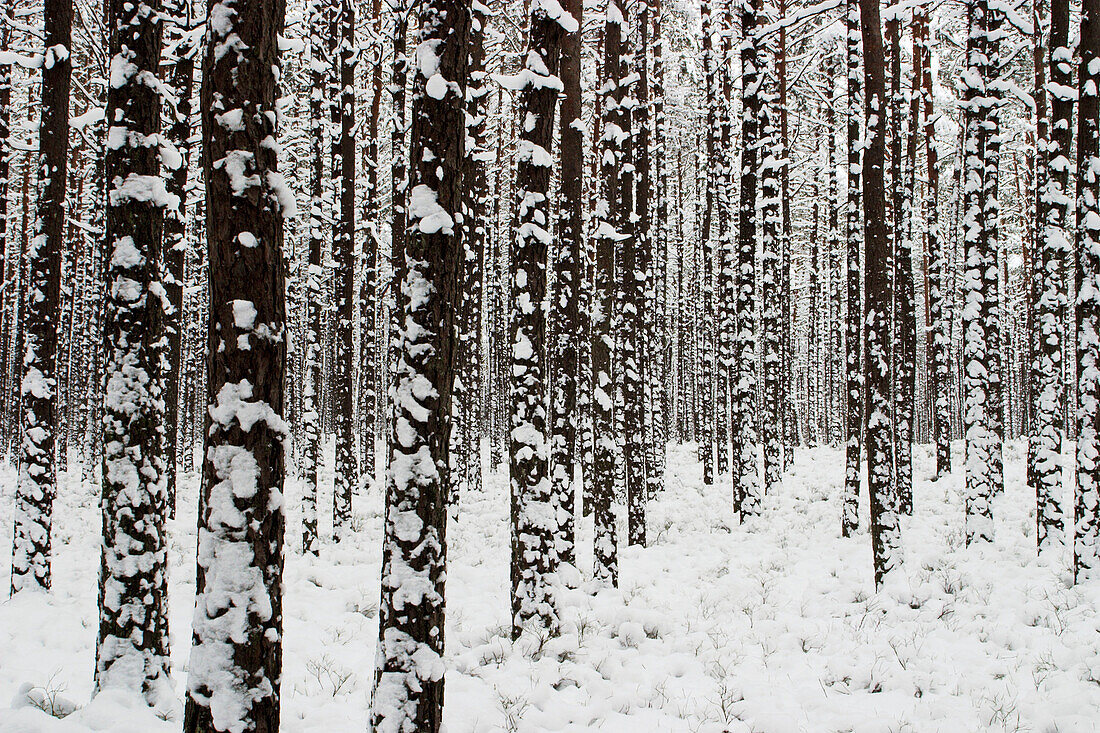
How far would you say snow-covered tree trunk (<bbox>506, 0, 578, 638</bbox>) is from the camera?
22.5 feet

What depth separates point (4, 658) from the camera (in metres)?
6.00

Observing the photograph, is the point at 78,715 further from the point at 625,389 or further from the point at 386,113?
the point at 386,113

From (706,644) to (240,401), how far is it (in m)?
5.28

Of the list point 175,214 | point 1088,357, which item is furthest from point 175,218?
point 1088,357

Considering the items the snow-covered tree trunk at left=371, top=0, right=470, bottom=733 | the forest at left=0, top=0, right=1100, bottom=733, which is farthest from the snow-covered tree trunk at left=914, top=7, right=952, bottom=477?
the snow-covered tree trunk at left=371, top=0, right=470, bottom=733

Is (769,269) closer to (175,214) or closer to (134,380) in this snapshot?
(175,214)

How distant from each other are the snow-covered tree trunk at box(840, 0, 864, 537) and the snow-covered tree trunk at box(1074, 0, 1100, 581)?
8.44 ft

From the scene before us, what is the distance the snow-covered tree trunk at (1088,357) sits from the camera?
761 centimetres

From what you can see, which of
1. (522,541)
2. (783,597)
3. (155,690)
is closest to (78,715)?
(155,690)

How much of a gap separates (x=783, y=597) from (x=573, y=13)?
27.2 feet

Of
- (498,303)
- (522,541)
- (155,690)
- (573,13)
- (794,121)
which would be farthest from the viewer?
(794,121)

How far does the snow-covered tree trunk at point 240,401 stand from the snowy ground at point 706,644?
1.58m

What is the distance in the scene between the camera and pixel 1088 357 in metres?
7.66

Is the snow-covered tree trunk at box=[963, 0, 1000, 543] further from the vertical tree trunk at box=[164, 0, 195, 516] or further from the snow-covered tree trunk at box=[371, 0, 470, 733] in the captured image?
the vertical tree trunk at box=[164, 0, 195, 516]
